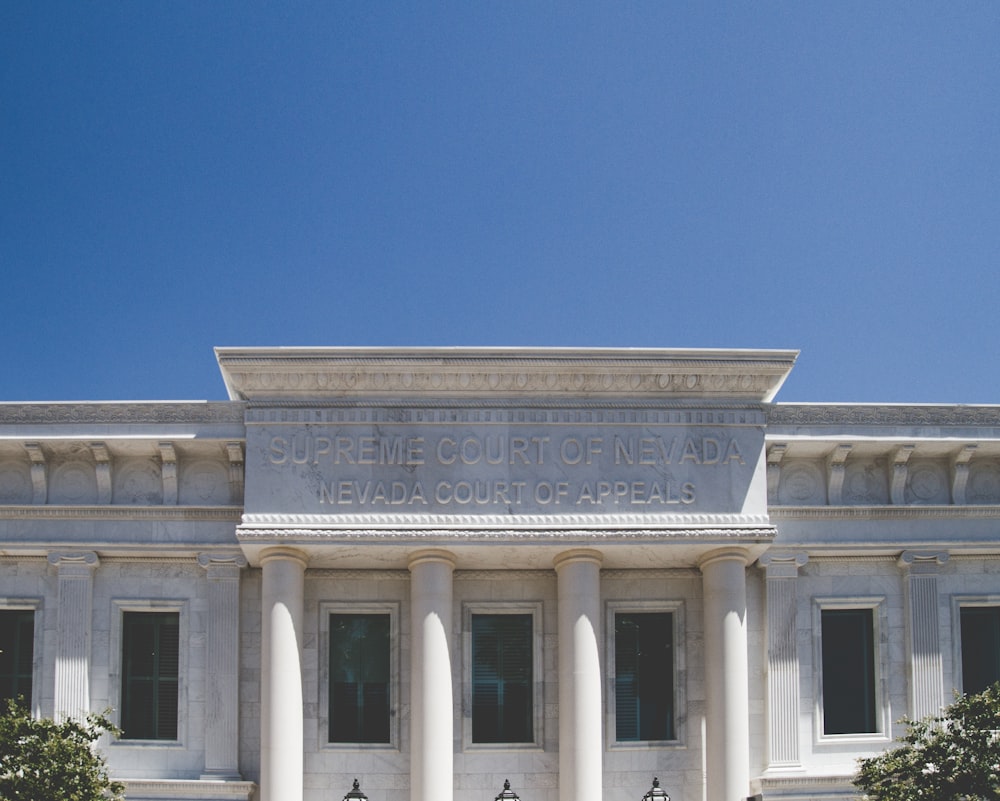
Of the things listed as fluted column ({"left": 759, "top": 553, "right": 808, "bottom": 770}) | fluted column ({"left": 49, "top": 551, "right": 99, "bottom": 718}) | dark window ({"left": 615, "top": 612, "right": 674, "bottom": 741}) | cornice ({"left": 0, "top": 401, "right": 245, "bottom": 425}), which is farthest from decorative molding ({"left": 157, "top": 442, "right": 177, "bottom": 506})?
fluted column ({"left": 759, "top": 553, "right": 808, "bottom": 770})

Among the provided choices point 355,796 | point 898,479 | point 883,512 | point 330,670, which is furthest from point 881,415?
point 355,796

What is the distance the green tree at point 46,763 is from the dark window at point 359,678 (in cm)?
456

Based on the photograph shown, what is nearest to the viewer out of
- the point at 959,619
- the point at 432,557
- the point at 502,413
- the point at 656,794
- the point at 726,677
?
the point at 656,794

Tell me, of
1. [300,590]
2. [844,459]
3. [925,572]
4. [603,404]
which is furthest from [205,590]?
[925,572]

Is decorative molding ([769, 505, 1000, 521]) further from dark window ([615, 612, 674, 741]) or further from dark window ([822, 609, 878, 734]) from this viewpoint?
dark window ([615, 612, 674, 741])

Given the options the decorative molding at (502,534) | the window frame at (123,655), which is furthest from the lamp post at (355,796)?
the decorative molding at (502,534)

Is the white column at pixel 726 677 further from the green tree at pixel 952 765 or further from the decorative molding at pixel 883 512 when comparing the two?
the green tree at pixel 952 765

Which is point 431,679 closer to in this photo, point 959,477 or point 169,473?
point 169,473

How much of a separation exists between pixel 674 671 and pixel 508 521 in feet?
14.9

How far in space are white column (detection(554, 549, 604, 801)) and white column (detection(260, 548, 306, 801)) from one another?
4.77 m

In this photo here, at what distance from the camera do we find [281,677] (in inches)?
811

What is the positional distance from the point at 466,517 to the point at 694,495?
424 centimetres

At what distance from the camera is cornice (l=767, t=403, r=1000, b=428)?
22.3 meters

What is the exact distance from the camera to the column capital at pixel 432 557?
832 inches
